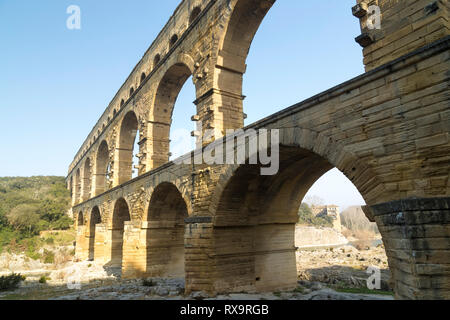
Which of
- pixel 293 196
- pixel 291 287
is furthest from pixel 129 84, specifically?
pixel 291 287

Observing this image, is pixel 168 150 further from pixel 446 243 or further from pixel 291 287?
pixel 446 243

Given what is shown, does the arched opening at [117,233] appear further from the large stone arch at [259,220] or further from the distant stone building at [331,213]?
the distant stone building at [331,213]

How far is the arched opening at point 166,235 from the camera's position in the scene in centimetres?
1228

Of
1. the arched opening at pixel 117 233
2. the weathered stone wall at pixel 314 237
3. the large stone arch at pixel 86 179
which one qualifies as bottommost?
the weathered stone wall at pixel 314 237

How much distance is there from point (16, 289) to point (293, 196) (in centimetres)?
1141

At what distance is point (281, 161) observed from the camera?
24.8 ft

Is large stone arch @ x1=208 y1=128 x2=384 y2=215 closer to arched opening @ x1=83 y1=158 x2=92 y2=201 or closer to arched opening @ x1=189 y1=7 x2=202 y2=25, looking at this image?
arched opening @ x1=189 y1=7 x2=202 y2=25

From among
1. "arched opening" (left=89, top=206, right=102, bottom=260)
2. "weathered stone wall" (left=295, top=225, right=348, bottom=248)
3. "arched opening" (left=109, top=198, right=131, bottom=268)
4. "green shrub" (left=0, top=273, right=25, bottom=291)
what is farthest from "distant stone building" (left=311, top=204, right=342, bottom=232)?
"green shrub" (left=0, top=273, right=25, bottom=291)

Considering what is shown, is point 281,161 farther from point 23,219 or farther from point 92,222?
point 23,219

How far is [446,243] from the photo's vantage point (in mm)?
3549

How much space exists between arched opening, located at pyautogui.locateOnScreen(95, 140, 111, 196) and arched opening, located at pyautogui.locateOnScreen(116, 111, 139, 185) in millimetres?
4867

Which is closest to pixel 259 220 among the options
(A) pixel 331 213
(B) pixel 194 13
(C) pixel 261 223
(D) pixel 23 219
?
(C) pixel 261 223

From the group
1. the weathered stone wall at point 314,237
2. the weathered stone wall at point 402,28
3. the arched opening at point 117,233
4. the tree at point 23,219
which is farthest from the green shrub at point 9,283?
the weathered stone wall at point 314,237

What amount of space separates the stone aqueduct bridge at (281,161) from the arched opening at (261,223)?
0.04 m
